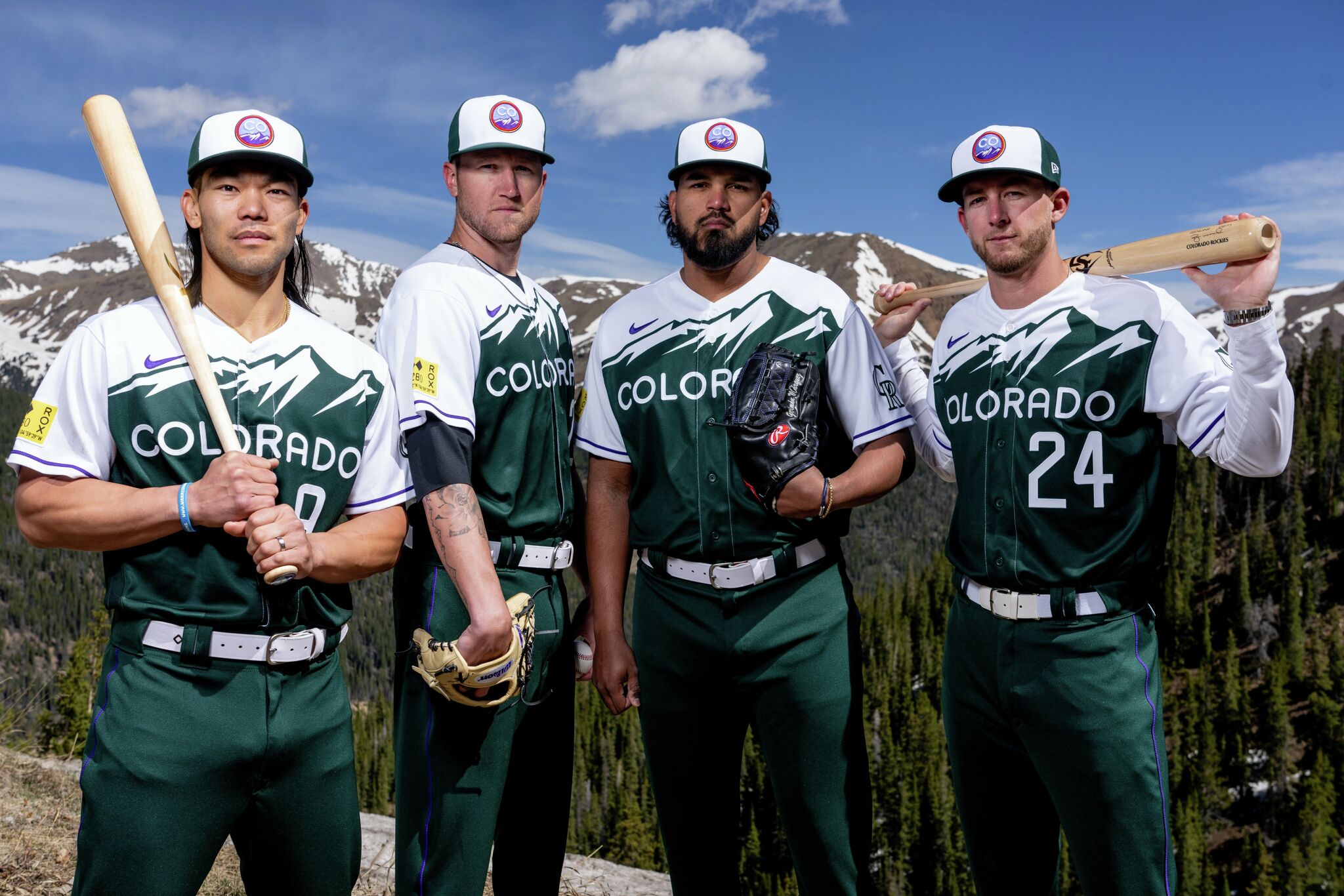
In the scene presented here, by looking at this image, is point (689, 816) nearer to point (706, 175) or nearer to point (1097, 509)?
point (1097, 509)

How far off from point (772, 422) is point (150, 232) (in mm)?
2988

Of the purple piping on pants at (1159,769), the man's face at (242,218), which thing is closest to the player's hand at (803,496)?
the purple piping on pants at (1159,769)

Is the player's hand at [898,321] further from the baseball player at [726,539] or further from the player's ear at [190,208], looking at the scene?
the player's ear at [190,208]

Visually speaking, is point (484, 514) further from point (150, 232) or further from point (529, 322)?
point (150, 232)

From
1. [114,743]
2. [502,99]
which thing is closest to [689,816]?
[114,743]

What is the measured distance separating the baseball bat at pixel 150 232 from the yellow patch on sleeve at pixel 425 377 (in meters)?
0.89

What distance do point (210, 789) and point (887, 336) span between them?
419cm

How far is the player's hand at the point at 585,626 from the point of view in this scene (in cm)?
525

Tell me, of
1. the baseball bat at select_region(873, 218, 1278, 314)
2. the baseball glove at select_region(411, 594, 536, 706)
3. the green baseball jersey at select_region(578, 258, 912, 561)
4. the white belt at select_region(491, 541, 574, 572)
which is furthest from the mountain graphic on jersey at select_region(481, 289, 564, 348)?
the baseball bat at select_region(873, 218, 1278, 314)

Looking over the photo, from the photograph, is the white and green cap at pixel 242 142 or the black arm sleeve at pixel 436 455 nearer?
the white and green cap at pixel 242 142

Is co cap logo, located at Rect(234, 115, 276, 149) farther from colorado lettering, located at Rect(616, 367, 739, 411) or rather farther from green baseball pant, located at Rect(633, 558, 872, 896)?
green baseball pant, located at Rect(633, 558, 872, 896)

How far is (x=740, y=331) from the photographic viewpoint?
5102 millimetres

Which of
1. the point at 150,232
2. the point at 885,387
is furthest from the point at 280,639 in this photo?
the point at 885,387

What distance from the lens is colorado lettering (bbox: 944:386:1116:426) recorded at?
4.77 meters
